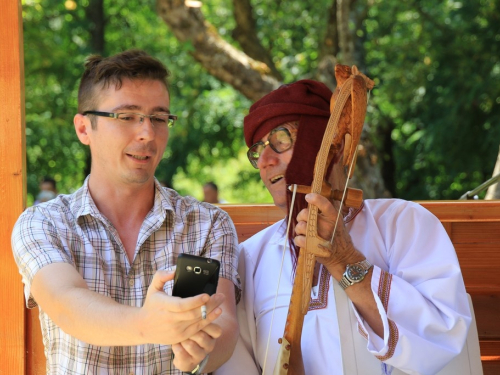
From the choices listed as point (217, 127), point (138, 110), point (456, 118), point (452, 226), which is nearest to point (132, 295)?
point (138, 110)

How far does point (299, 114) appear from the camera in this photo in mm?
→ 2738

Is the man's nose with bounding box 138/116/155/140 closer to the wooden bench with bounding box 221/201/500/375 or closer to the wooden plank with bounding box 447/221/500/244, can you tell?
the wooden bench with bounding box 221/201/500/375

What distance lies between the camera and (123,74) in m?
2.53

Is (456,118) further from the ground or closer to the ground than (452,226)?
further from the ground

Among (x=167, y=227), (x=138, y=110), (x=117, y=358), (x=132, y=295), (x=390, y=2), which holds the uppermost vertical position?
(x=390, y=2)

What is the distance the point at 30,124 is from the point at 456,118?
6.90m

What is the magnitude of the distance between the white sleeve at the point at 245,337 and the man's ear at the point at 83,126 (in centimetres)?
77

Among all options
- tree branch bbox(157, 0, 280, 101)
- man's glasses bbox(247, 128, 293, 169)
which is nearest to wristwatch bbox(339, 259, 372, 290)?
man's glasses bbox(247, 128, 293, 169)

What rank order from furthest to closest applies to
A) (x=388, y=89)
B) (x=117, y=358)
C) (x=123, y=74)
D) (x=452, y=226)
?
(x=388, y=89)
(x=452, y=226)
(x=123, y=74)
(x=117, y=358)

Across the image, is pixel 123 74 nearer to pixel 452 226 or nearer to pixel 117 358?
pixel 117 358

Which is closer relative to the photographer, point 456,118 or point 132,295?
point 132,295

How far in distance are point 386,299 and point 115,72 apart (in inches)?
47.3

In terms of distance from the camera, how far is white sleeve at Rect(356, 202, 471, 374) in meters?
2.26

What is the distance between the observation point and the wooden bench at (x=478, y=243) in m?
3.19
